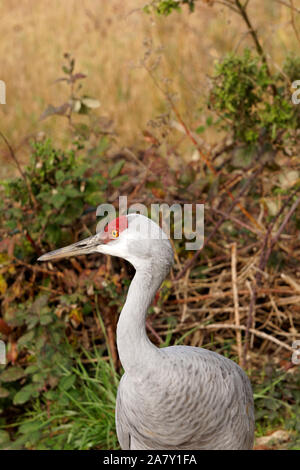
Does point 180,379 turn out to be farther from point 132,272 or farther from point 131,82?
point 131,82

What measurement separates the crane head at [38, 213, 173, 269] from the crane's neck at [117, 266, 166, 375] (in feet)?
0.16

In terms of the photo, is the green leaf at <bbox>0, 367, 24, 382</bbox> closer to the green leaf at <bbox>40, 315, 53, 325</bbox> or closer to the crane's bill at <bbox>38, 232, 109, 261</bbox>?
the green leaf at <bbox>40, 315, 53, 325</bbox>

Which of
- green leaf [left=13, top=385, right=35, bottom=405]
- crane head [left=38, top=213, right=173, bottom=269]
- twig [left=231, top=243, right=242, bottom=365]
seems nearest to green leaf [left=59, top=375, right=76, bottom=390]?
green leaf [left=13, top=385, right=35, bottom=405]

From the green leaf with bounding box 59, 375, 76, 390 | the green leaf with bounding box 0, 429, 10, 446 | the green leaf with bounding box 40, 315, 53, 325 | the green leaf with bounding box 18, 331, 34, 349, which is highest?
the green leaf with bounding box 40, 315, 53, 325

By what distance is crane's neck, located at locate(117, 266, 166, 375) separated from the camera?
2.30m

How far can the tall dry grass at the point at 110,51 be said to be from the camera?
6.12m

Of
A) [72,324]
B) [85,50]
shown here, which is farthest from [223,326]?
[85,50]

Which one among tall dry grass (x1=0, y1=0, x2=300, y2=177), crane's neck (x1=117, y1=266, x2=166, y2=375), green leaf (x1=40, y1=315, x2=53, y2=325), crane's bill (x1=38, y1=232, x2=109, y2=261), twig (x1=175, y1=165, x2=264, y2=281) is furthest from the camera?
tall dry grass (x1=0, y1=0, x2=300, y2=177)

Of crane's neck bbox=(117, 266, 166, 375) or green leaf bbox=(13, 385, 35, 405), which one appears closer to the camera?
crane's neck bbox=(117, 266, 166, 375)

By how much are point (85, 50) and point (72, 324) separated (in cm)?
430

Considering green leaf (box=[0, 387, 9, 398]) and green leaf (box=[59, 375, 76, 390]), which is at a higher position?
green leaf (box=[59, 375, 76, 390])

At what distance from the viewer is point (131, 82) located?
22.3 feet

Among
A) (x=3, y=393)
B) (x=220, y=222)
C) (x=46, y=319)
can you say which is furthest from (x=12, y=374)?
(x=220, y=222)

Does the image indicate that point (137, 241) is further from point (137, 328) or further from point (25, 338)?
point (25, 338)
